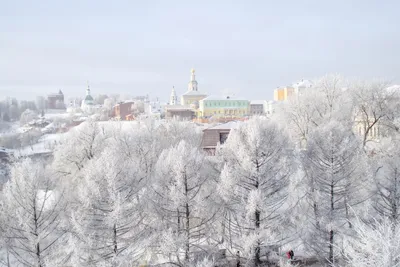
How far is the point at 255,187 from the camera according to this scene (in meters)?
15.9

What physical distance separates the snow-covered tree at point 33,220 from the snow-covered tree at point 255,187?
6.94m

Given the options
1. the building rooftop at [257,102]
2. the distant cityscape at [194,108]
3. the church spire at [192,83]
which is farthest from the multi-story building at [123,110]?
the building rooftop at [257,102]

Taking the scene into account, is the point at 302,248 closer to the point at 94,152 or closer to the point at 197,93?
the point at 94,152

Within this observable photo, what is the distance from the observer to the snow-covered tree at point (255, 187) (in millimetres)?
15250

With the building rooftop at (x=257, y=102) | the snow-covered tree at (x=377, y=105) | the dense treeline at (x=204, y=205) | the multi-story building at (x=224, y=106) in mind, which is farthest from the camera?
the building rooftop at (x=257, y=102)

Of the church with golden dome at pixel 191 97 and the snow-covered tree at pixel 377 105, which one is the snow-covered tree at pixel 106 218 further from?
the church with golden dome at pixel 191 97

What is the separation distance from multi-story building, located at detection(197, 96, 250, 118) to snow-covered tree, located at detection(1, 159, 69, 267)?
7254cm

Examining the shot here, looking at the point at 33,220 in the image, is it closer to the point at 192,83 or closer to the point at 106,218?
the point at 106,218

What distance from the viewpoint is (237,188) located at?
15734 mm

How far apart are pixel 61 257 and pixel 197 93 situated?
97.1 meters

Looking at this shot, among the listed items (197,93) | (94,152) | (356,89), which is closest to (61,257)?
(94,152)

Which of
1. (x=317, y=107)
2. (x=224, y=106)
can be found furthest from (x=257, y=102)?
(x=317, y=107)

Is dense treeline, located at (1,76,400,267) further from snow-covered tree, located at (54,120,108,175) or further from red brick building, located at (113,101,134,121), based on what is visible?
red brick building, located at (113,101,134,121)

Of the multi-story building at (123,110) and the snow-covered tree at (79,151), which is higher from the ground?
the multi-story building at (123,110)
